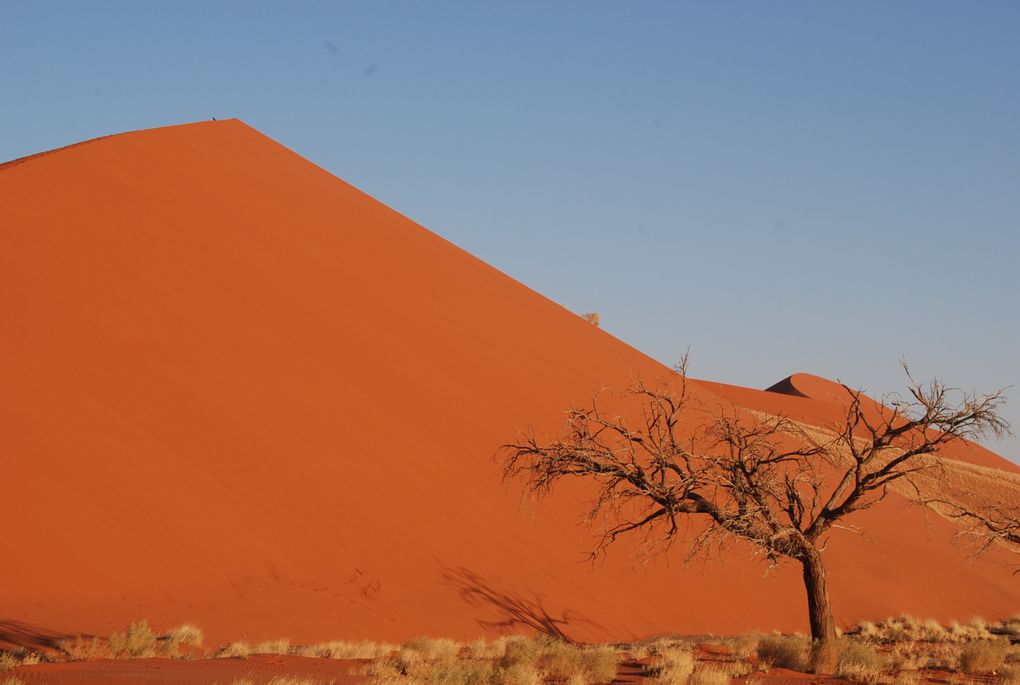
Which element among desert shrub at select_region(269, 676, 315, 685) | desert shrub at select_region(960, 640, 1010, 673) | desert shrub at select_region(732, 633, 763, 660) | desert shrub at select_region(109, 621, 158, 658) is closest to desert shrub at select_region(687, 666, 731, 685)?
desert shrub at select_region(732, 633, 763, 660)

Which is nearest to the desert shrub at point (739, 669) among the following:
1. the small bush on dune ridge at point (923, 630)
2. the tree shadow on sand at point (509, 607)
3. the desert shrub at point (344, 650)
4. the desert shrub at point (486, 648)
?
the desert shrub at point (486, 648)

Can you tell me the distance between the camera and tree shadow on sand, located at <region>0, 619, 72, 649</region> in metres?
9.99

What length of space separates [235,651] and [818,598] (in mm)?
6344

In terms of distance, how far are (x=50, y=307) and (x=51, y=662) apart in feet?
29.7

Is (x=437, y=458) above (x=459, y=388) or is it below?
below

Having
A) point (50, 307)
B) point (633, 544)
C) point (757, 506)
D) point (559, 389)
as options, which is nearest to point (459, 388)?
point (559, 389)

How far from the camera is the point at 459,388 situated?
20.9 meters

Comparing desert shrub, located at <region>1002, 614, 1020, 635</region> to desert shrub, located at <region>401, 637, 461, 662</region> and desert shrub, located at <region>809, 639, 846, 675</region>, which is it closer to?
desert shrub, located at <region>809, 639, 846, 675</region>

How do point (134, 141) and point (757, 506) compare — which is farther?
point (134, 141)

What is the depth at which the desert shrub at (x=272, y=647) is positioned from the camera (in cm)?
1080

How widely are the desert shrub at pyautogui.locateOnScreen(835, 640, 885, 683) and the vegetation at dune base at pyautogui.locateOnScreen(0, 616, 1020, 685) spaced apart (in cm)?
1

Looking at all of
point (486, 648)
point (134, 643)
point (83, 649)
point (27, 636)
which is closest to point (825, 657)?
point (486, 648)

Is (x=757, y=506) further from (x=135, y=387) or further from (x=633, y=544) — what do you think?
(x=135, y=387)

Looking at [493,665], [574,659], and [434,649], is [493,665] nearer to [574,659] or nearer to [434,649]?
[574,659]
